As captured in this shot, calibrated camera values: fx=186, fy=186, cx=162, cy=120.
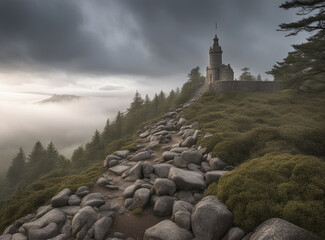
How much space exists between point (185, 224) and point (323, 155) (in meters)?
8.44

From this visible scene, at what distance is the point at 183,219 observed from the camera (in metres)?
5.84

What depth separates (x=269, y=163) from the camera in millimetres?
7461

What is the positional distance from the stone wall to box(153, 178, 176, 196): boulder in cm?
2743

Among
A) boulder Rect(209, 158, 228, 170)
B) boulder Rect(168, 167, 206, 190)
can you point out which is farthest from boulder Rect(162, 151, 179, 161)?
boulder Rect(168, 167, 206, 190)

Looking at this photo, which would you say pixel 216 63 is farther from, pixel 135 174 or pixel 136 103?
pixel 135 174

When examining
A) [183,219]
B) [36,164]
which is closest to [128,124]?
[36,164]

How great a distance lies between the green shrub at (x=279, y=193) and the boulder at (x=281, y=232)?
573 millimetres

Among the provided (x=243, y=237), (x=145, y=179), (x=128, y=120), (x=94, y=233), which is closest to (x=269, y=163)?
(x=243, y=237)

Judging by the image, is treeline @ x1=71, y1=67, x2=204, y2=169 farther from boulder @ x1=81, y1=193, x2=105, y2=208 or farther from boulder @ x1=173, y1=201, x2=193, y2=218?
boulder @ x1=173, y1=201, x2=193, y2=218

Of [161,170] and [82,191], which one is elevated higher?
[161,170]

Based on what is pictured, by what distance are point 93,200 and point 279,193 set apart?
22.3 feet

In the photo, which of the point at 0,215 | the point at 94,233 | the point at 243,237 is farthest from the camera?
the point at 0,215

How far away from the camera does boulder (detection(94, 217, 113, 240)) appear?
237 inches

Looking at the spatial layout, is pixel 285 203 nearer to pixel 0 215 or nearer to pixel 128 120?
pixel 0 215
